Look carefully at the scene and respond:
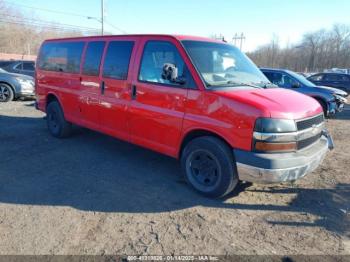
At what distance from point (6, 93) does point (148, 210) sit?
10664 millimetres

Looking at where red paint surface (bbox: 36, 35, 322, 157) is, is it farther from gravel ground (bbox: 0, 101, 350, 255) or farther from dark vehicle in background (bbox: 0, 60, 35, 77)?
dark vehicle in background (bbox: 0, 60, 35, 77)

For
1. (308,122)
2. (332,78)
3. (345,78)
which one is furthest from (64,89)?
(345,78)

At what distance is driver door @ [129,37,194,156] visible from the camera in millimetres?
4129

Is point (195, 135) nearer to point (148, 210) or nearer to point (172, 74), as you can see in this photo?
point (172, 74)

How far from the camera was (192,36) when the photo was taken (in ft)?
15.0

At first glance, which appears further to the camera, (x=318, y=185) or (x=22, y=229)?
(x=318, y=185)

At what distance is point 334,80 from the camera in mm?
18297

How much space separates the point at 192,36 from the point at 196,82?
1.06 metres

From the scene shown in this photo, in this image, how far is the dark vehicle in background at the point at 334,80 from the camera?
711 inches

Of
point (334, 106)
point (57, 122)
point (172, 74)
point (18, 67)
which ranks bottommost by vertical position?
point (57, 122)

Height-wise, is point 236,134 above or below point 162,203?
above

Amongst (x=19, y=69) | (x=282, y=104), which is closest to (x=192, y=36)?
(x=282, y=104)

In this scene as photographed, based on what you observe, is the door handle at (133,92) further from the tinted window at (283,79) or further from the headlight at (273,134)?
the tinted window at (283,79)

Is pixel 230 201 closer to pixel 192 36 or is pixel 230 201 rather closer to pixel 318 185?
pixel 318 185
